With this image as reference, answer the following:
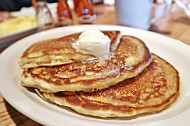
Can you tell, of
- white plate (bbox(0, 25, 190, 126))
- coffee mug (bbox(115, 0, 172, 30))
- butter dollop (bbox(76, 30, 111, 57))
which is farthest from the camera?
coffee mug (bbox(115, 0, 172, 30))

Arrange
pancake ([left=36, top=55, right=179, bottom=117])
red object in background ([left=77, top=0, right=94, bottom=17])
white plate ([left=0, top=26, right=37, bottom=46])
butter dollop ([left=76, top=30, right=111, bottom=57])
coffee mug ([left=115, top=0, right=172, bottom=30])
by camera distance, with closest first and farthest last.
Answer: pancake ([left=36, top=55, right=179, bottom=117])
butter dollop ([left=76, top=30, right=111, bottom=57])
white plate ([left=0, top=26, right=37, bottom=46])
coffee mug ([left=115, top=0, right=172, bottom=30])
red object in background ([left=77, top=0, right=94, bottom=17])

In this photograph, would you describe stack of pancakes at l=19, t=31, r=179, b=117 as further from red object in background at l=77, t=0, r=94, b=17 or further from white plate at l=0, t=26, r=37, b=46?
red object in background at l=77, t=0, r=94, b=17

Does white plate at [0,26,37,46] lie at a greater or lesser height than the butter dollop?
lesser

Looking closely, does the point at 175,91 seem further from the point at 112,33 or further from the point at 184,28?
the point at 184,28

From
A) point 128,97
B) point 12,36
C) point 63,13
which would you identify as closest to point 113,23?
point 63,13

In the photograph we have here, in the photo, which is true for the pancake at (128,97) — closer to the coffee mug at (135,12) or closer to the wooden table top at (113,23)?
the wooden table top at (113,23)

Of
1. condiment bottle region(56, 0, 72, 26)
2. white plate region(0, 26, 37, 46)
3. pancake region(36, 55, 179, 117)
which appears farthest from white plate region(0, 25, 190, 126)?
condiment bottle region(56, 0, 72, 26)

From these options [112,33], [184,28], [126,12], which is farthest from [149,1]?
[112,33]
